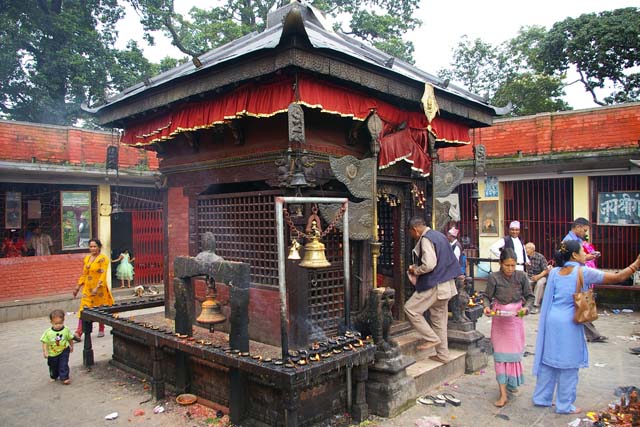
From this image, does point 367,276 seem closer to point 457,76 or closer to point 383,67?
point 383,67

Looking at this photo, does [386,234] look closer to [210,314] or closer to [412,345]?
[412,345]

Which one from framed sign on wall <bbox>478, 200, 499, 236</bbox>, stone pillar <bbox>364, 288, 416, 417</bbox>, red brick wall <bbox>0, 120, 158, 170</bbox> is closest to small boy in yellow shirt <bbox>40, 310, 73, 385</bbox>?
stone pillar <bbox>364, 288, 416, 417</bbox>

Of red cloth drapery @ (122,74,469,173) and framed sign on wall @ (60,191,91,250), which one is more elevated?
red cloth drapery @ (122,74,469,173)

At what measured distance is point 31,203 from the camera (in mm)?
13750

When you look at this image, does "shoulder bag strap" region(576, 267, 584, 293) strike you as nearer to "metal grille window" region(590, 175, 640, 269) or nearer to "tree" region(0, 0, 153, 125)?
"metal grille window" region(590, 175, 640, 269)

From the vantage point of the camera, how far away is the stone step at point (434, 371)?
21.1 feet

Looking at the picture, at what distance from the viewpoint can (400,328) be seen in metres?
7.61

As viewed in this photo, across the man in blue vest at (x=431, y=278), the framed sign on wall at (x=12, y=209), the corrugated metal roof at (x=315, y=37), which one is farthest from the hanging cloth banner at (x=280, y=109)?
the framed sign on wall at (x=12, y=209)

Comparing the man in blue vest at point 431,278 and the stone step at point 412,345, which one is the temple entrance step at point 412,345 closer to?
the stone step at point 412,345

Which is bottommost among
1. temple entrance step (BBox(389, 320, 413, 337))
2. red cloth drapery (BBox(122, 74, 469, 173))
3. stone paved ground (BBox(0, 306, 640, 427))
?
stone paved ground (BBox(0, 306, 640, 427))

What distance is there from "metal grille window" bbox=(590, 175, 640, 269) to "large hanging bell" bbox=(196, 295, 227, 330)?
38.1 feet

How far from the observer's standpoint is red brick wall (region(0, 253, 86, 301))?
1250 cm

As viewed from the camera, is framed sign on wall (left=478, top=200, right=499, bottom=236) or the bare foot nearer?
the bare foot

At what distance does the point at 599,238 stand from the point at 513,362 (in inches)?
362
